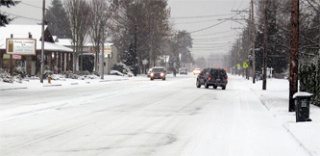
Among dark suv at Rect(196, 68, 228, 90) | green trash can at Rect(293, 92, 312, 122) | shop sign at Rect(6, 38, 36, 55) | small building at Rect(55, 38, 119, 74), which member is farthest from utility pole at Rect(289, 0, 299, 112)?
small building at Rect(55, 38, 119, 74)

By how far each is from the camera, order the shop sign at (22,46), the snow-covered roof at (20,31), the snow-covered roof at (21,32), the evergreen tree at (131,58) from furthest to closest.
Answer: the evergreen tree at (131,58), the snow-covered roof at (20,31), the snow-covered roof at (21,32), the shop sign at (22,46)

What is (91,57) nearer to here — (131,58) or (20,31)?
(131,58)

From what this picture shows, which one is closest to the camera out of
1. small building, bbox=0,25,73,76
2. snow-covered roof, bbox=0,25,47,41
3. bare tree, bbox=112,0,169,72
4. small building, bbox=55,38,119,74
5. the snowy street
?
the snowy street

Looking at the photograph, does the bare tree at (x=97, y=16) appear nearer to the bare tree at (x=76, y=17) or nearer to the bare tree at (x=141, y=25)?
the bare tree at (x=76, y=17)

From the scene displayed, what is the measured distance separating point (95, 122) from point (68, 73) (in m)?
46.9

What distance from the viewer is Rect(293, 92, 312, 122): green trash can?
583 inches

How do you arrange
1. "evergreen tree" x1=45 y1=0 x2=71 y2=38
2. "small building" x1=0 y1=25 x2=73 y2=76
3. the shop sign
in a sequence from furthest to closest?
"evergreen tree" x1=45 y1=0 x2=71 y2=38 → "small building" x1=0 y1=25 x2=73 y2=76 → the shop sign

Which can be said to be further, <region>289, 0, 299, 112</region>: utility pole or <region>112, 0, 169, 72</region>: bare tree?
<region>112, 0, 169, 72</region>: bare tree

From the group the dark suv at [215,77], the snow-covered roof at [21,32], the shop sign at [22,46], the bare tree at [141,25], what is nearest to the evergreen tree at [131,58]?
the bare tree at [141,25]

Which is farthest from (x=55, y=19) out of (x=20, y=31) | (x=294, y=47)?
(x=294, y=47)

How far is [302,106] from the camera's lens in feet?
48.7

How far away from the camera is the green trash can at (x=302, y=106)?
14.8 metres

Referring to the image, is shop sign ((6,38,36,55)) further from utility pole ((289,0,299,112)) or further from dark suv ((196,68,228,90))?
utility pole ((289,0,299,112))

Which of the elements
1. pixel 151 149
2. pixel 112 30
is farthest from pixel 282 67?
pixel 151 149
